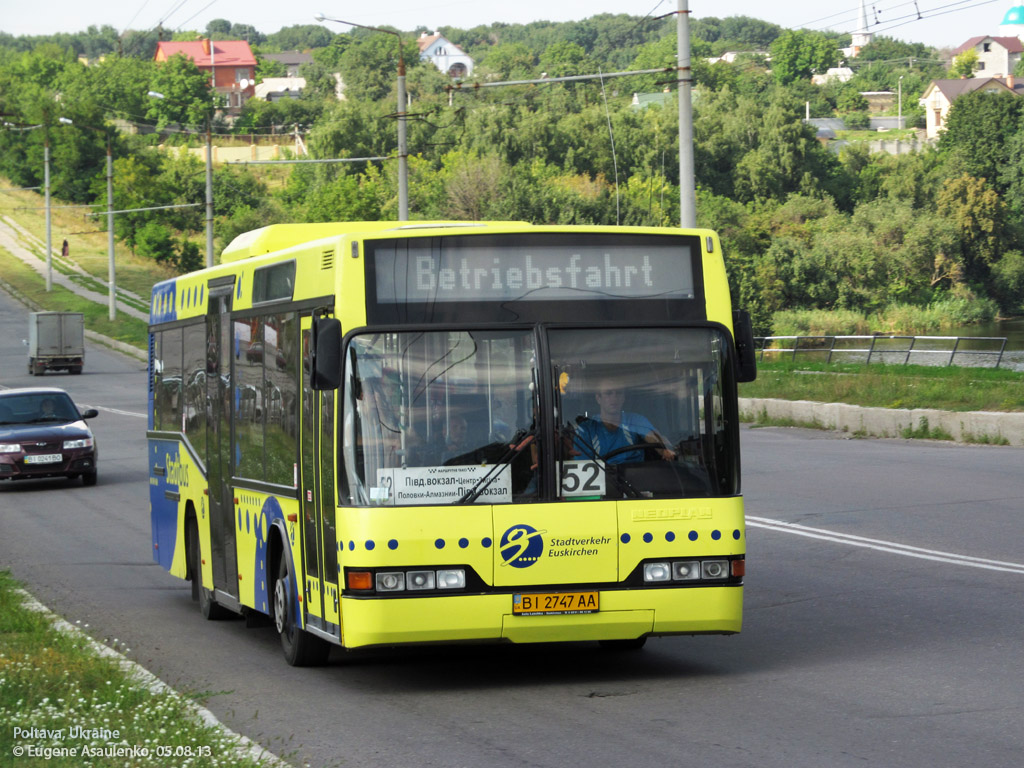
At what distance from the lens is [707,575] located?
8.29m

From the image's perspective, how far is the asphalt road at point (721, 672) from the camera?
6852 millimetres

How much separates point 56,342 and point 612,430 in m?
54.4

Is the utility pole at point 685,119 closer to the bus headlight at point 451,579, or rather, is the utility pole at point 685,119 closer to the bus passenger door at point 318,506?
the bus passenger door at point 318,506

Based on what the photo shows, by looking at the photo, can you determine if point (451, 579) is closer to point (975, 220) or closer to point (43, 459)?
point (43, 459)

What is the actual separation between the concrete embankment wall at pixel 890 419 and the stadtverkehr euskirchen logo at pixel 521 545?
687 inches

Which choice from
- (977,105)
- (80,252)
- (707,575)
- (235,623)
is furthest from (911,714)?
(977,105)

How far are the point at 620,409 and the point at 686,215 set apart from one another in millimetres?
20180

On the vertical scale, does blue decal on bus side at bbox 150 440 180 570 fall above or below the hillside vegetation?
→ below

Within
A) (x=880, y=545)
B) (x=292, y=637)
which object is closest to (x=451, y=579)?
(x=292, y=637)

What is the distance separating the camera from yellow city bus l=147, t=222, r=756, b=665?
Answer: 8008 millimetres

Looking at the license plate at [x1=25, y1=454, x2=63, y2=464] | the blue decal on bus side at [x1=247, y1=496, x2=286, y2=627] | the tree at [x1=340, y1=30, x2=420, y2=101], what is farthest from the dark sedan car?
the tree at [x1=340, y1=30, x2=420, y2=101]

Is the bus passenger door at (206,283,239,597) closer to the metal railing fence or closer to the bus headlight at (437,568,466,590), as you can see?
the bus headlight at (437,568,466,590)

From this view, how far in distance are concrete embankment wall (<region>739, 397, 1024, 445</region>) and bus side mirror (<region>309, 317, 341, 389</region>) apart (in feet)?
59.1

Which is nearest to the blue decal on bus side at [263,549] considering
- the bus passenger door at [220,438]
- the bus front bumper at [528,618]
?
the bus passenger door at [220,438]
